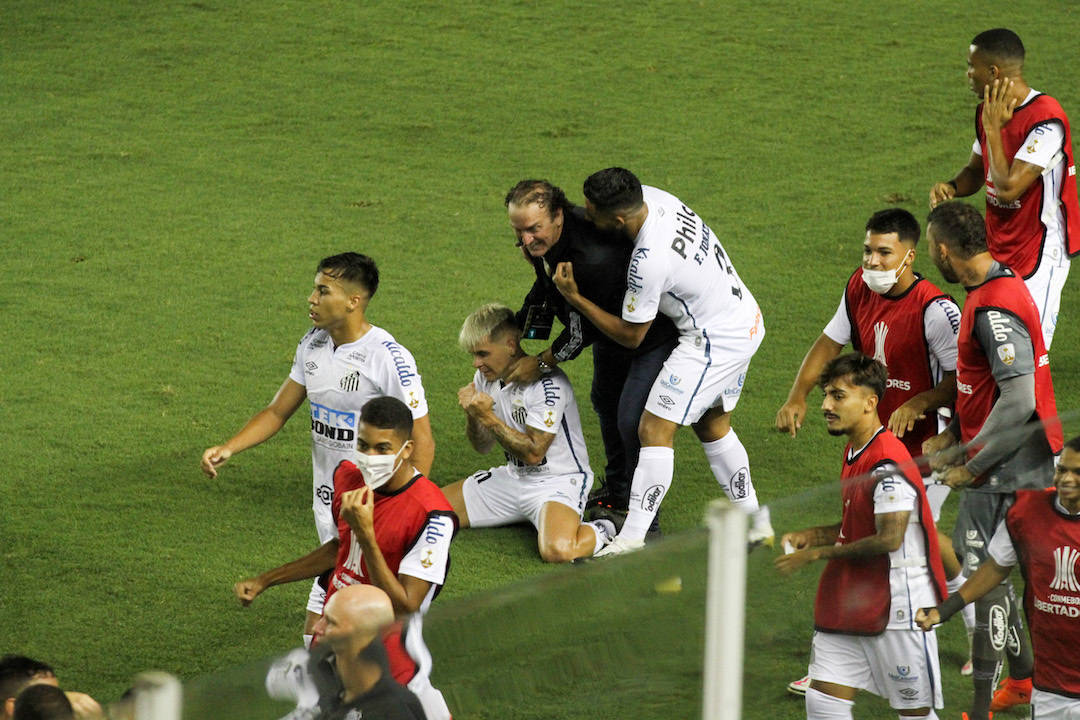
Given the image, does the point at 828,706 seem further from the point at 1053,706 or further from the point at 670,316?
the point at 670,316

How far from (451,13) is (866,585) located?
380 inches

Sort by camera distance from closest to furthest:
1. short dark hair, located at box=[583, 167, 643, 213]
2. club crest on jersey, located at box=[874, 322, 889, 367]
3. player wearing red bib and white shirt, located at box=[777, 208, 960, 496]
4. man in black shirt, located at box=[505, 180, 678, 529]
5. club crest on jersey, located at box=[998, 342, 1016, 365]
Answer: club crest on jersey, located at box=[998, 342, 1016, 365], player wearing red bib and white shirt, located at box=[777, 208, 960, 496], club crest on jersey, located at box=[874, 322, 889, 367], short dark hair, located at box=[583, 167, 643, 213], man in black shirt, located at box=[505, 180, 678, 529]

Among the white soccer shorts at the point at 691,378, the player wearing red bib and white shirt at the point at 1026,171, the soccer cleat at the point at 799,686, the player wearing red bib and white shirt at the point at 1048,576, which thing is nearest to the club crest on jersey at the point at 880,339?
the white soccer shorts at the point at 691,378

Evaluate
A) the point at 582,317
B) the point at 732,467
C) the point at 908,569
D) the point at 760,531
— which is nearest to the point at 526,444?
the point at 582,317

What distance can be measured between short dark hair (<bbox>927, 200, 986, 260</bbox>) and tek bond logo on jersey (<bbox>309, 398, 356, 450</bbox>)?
1.78m

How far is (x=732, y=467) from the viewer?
15.8 ft

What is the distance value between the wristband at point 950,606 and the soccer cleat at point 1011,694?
0.87ft

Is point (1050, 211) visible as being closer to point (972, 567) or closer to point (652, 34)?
point (972, 567)

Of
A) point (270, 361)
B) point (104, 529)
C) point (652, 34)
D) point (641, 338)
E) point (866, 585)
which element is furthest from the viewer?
point (652, 34)

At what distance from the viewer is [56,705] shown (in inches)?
84.4

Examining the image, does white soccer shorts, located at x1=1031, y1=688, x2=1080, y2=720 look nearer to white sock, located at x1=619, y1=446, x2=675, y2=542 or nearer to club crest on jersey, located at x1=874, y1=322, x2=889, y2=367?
club crest on jersey, located at x1=874, y1=322, x2=889, y2=367

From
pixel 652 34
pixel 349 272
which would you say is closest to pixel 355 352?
pixel 349 272

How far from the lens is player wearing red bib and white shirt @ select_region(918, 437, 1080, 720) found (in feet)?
8.94

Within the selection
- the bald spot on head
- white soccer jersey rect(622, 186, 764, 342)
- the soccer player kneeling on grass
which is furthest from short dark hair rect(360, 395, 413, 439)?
white soccer jersey rect(622, 186, 764, 342)
